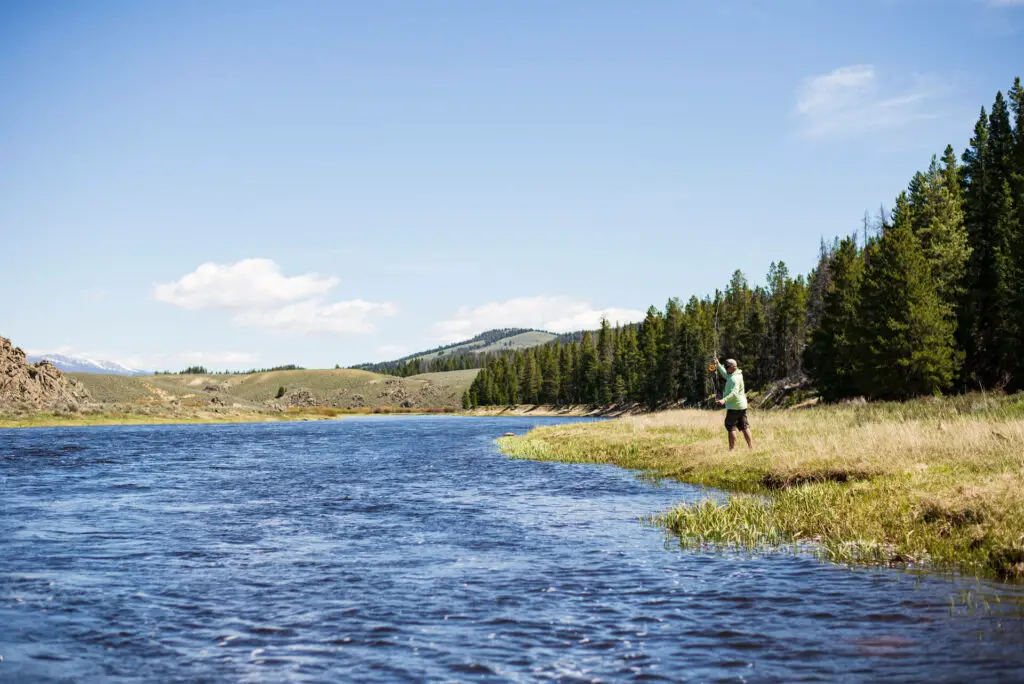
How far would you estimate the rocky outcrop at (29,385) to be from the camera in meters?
82.0

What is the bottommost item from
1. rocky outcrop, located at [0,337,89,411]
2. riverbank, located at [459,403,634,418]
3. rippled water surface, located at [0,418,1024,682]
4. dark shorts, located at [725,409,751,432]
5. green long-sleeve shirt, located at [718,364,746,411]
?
riverbank, located at [459,403,634,418]

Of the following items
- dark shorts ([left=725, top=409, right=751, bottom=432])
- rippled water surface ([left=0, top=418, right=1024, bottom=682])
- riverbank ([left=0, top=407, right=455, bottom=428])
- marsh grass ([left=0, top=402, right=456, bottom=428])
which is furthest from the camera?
marsh grass ([left=0, top=402, right=456, bottom=428])

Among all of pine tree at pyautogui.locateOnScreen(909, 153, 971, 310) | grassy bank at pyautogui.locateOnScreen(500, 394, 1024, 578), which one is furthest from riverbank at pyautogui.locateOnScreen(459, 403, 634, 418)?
grassy bank at pyautogui.locateOnScreen(500, 394, 1024, 578)

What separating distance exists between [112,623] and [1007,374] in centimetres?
5483

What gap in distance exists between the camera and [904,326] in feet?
162

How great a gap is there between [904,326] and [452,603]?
1875 inches

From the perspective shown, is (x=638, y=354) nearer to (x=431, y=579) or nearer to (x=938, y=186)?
(x=938, y=186)

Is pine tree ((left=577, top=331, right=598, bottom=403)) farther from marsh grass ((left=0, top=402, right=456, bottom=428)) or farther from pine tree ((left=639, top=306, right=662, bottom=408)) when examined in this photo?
marsh grass ((left=0, top=402, right=456, bottom=428))

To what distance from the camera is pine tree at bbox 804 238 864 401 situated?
57969 millimetres

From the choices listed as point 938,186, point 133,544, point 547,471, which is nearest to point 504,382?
point 938,186

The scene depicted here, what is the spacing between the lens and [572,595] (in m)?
10.4

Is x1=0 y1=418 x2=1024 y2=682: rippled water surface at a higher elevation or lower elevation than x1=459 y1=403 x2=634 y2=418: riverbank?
higher

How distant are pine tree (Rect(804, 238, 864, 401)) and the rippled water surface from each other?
43939mm

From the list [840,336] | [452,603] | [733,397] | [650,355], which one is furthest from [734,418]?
[650,355]
